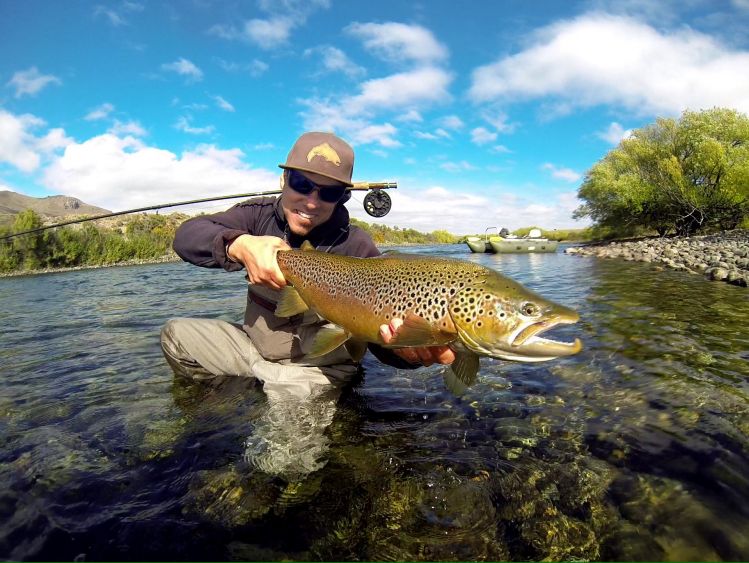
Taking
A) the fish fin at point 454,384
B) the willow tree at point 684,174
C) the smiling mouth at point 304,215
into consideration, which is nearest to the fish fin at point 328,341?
the fish fin at point 454,384

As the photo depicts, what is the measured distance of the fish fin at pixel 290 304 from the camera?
333 centimetres

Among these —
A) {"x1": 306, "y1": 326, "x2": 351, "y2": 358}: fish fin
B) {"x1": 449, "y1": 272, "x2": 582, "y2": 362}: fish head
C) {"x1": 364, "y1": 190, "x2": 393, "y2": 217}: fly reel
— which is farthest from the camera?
{"x1": 364, "y1": 190, "x2": 393, "y2": 217}: fly reel

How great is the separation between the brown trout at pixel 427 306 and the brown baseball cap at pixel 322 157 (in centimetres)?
64

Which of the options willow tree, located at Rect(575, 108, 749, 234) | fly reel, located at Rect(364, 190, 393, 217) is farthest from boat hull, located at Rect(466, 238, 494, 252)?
fly reel, located at Rect(364, 190, 393, 217)

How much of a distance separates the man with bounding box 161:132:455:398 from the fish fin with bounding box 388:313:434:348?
0.10 m

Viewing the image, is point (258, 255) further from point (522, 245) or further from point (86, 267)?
point (522, 245)

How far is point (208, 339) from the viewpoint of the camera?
13.8 ft

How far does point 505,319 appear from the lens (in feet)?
8.16

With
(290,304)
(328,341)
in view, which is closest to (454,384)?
(328,341)

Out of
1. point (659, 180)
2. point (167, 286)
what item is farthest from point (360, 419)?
point (659, 180)

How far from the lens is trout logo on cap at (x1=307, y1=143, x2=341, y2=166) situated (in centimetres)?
340

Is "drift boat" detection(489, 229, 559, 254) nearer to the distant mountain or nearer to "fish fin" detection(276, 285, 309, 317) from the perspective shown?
"fish fin" detection(276, 285, 309, 317)

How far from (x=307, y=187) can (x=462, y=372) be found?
196 cm

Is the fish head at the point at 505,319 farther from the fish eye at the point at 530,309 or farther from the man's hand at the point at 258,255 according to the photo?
the man's hand at the point at 258,255
